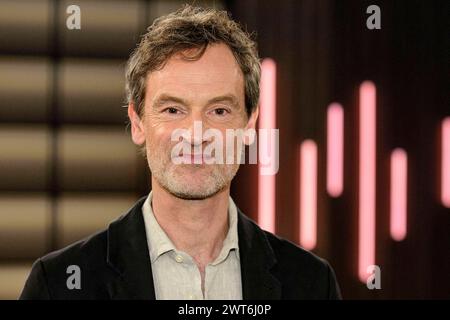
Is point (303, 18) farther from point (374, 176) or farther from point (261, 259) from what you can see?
point (261, 259)

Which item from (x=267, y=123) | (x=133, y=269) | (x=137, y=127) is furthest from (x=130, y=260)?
(x=267, y=123)

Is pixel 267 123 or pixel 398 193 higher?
pixel 267 123

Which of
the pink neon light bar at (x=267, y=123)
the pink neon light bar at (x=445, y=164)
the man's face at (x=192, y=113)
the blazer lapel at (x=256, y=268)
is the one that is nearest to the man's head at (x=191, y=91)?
the man's face at (x=192, y=113)

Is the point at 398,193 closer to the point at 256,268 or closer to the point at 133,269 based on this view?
the point at 256,268

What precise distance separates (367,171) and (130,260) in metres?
0.57

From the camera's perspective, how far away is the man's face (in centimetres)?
100

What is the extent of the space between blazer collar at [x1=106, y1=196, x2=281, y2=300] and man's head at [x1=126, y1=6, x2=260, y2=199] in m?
0.09

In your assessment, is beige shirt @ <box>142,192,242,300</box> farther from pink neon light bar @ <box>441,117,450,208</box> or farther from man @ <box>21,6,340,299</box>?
pink neon light bar @ <box>441,117,450,208</box>

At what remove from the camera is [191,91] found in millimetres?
1006

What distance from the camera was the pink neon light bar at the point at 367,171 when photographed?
132cm

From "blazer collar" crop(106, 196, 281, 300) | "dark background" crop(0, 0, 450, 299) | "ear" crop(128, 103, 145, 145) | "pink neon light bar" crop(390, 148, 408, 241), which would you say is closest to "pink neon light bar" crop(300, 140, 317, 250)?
"dark background" crop(0, 0, 450, 299)

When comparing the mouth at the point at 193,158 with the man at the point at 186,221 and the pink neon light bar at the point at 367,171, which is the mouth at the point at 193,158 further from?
the pink neon light bar at the point at 367,171

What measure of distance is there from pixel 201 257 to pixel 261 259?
94mm

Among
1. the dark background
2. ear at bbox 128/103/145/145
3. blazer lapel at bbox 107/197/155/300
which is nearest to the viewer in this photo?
blazer lapel at bbox 107/197/155/300
